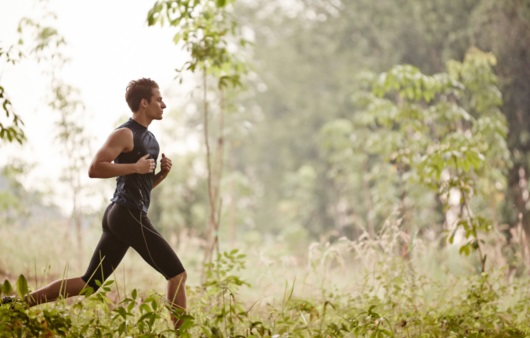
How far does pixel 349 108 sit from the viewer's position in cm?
1287

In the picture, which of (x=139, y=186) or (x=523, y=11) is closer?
(x=139, y=186)

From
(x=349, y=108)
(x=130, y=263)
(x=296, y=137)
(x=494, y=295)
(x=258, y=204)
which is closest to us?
(x=494, y=295)

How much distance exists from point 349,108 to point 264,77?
12.1 feet

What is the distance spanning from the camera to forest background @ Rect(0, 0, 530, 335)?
4562 millimetres

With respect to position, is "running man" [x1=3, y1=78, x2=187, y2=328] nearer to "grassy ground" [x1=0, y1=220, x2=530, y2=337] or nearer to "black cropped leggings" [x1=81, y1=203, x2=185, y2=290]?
"black cropped leggings" [x1=81, y1=203, x2=185, y2=290]

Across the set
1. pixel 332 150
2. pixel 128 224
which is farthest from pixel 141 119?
pixel 332 150

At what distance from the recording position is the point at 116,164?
2840mm

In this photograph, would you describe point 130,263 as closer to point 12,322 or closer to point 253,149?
point 12,322

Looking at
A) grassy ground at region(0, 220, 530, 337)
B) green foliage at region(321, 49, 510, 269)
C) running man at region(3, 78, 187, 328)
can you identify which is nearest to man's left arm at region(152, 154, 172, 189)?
running man at region(3, 78, 187, 328)

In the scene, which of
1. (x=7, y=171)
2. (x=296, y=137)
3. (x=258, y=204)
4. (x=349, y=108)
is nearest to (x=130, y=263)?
(x=7, y=171)

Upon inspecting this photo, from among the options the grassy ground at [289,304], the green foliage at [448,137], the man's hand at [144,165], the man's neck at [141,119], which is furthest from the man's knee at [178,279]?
the green foliage at [448,137]

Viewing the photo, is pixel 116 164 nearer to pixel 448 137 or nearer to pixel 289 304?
pixel 289 304

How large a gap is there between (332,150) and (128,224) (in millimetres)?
11743

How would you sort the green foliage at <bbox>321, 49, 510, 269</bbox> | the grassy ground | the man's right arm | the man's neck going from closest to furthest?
the grassy ground < the man's right arm < the man's neck < the green foliage at <bbox>321, 49, 510, 269</bbox>
